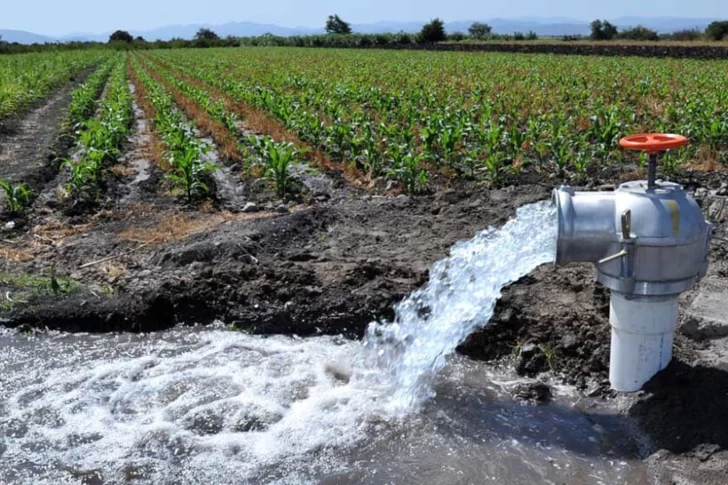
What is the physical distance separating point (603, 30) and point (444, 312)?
5669 cm

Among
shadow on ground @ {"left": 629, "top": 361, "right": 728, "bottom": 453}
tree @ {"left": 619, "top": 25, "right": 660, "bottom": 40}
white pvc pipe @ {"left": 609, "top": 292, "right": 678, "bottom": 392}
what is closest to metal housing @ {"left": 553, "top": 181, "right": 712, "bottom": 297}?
white pvc pipe @ {"left": 609, "top": 292, "right": 678, "bottom": 392}

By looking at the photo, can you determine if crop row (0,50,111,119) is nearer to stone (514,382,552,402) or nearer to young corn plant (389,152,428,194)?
young corn plant (389,152,428,194)

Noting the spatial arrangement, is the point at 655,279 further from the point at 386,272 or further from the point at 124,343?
the point at 124,343

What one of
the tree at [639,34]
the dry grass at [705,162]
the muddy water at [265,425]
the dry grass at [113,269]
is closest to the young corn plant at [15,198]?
the dry grass at [113,269]

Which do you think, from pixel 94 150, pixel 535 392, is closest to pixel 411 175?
pixel 94 150

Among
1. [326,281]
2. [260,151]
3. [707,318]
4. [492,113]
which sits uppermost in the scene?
[492,113]

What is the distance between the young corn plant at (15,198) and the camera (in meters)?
7.58

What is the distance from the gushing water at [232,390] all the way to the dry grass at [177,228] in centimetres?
168

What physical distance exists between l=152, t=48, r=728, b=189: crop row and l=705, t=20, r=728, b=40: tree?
25.2m

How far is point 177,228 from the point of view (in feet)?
22.8

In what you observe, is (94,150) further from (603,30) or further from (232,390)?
(603,30)

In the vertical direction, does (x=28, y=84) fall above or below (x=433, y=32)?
below

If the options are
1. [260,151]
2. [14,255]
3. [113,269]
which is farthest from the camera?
[260,151]

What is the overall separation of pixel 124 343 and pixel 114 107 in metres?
10.0
